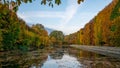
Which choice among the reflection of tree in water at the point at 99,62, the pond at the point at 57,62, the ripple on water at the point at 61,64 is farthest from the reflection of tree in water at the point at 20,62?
the reflection of tree in water at the point at 99,62

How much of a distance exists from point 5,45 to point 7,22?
6.18m

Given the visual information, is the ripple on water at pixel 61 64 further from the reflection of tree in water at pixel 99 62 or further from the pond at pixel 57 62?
the reflection of tree in water at pixel 99 62

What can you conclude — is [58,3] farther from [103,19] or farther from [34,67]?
[103,19]

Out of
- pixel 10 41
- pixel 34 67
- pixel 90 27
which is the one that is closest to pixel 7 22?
pixel 10 41

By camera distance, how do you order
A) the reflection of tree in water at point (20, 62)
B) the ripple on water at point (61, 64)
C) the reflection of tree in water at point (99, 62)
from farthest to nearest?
the reflection of tree in water at point (20, 62)
the ripple on water at point (61, 64)
the reflection of tree in water at point (99, 62)

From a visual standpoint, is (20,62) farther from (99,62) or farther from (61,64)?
(99,62)

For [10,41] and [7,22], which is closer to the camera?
[10,41]

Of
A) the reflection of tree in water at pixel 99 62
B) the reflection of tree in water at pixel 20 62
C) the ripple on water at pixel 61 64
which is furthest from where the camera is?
the reflection of tree in water at pixel 20 62

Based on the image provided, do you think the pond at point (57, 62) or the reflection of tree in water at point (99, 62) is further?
the pond at point (57, 62)

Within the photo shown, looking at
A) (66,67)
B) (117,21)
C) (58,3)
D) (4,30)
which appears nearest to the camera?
(58,3)

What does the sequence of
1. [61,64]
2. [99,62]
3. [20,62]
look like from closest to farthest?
1. [61,64]
2. [20,62]
3. [99,62]

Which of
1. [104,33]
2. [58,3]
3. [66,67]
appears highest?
[104,33]

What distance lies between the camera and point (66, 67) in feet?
70.2

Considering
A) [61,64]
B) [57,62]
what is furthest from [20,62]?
[61,64]
